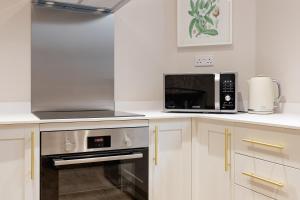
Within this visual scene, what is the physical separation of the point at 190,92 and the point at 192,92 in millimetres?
14

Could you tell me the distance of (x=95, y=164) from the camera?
1.85 meters

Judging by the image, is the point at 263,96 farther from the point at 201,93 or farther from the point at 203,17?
the point at 203,17

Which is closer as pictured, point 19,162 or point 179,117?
point 19,162

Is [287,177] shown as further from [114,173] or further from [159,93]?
[159,93]

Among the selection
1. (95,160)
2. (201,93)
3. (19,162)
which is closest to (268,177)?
(201,93)

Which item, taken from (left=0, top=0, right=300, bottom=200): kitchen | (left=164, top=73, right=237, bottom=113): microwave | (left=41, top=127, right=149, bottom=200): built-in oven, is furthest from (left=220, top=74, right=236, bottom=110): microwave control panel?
(left=41, top=127, right=149, bottom=200): built-in oven

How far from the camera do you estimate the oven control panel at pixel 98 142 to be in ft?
6.02

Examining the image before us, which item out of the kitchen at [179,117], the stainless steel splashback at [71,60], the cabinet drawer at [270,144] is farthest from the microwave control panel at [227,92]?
the stainless steel splashback at [71,60]

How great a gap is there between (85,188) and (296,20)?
179 centimetres

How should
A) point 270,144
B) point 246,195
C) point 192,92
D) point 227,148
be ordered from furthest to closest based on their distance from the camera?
1. point 192,92
2. point 227,148
3. point 246,195
4. point 270,144

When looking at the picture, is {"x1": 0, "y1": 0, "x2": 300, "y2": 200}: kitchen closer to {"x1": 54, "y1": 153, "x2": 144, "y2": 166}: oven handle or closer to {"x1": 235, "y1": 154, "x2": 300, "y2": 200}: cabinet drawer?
{"x1": 235, "y1": 154, "x2": 300, "y2": 200}: cabinet drawer

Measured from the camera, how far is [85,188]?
73.2 inches

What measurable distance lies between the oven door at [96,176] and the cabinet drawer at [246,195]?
550mm

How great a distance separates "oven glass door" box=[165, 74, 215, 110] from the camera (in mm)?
2225
